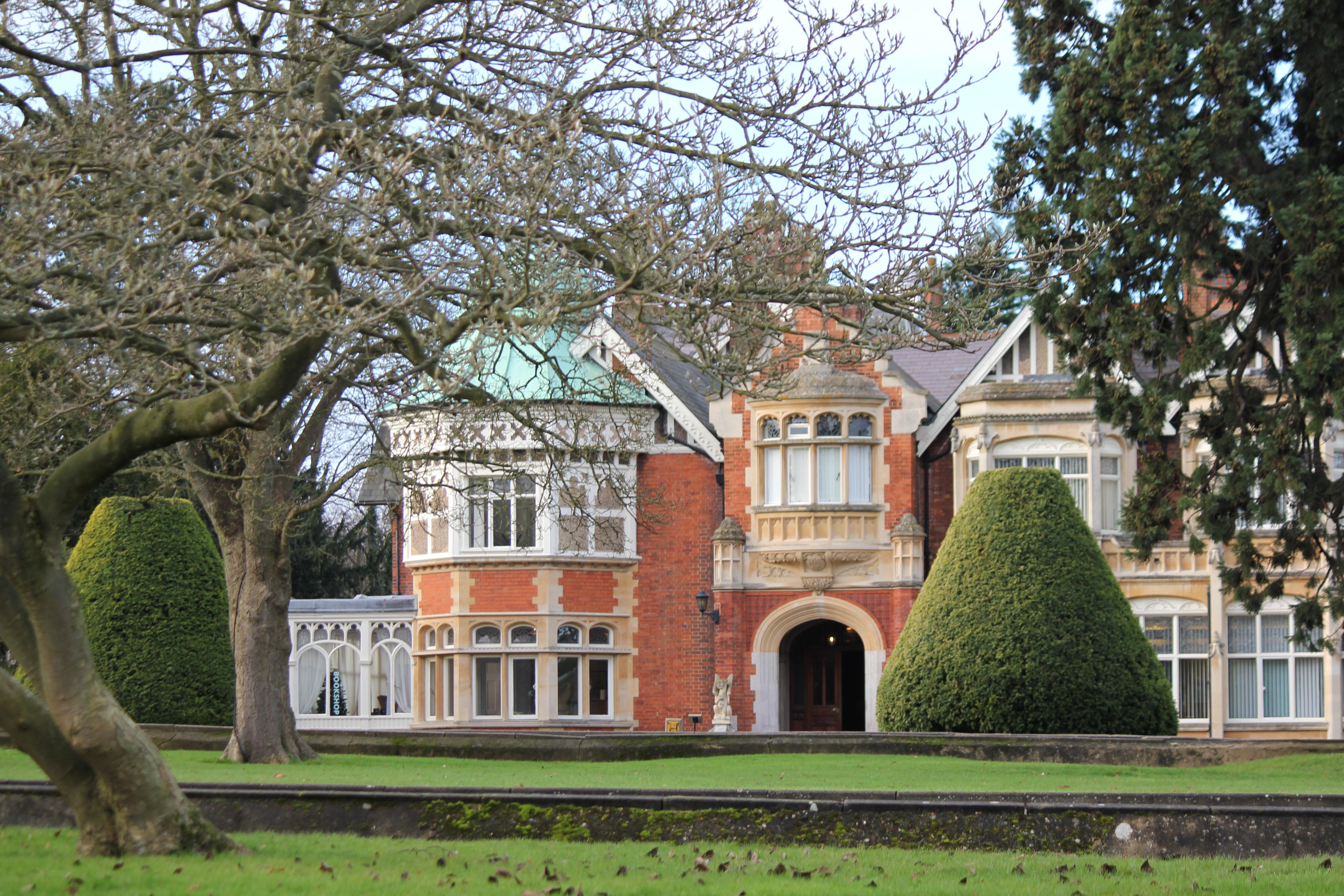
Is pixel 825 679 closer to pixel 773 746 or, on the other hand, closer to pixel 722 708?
pixel 722 708

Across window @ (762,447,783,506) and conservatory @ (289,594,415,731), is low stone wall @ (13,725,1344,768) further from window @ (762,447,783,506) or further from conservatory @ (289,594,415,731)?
conservatory @ (289,594,415,731)

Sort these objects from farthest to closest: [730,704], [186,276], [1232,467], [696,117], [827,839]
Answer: [730,704]
[1232,467]
[696,117]
[827,839]
[186,276]

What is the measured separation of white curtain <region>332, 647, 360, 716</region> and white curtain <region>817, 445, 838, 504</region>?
32.5 ft

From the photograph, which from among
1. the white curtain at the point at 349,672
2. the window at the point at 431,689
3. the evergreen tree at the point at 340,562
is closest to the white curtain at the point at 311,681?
the white curtain at the point at 349,672

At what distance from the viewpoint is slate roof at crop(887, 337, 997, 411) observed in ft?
98.7

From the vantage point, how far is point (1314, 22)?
16156 mm

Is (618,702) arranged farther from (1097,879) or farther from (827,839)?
(1097,879)

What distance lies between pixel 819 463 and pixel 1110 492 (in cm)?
511

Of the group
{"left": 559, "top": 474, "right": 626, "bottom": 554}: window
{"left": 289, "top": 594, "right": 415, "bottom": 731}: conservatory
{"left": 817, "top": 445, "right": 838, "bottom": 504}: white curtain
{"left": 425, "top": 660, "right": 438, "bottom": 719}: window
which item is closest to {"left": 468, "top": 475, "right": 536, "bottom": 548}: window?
{"left": 559, "top": 474, "right": 626, "bottom": 554}: window

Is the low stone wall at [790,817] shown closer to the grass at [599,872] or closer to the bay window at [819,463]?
the grass at [599,872]

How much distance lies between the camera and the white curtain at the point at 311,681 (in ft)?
102

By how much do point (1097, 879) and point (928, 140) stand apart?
558 centimetres

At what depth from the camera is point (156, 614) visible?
23156 millimetres

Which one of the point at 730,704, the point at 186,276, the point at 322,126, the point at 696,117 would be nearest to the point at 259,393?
the point at 186,276
